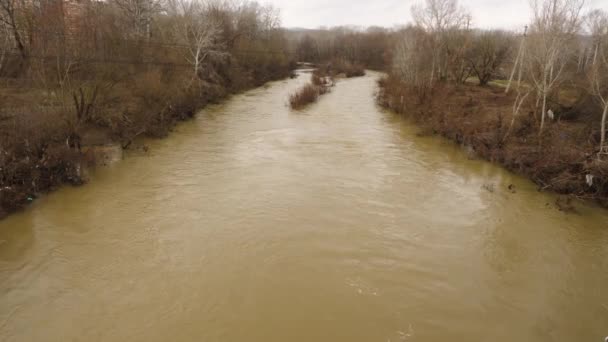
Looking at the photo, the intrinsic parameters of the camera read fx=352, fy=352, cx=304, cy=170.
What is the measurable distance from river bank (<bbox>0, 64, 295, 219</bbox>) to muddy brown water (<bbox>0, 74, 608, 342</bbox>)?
644 millimetres

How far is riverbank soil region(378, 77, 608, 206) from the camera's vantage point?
11.2 metres

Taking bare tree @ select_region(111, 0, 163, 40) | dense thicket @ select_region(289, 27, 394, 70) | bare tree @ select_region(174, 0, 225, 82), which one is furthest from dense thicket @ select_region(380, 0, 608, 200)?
dense thicket @ select_region(289, 27, 394, 70)

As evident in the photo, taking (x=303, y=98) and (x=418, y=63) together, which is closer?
(x=418, y=63)

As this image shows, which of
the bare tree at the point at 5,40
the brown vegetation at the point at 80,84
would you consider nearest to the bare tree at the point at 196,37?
the brown vegetation at the point at 80,84

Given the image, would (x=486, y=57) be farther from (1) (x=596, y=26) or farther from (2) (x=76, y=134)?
(2) (x=76, y=134)

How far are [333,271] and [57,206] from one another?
25.6ft

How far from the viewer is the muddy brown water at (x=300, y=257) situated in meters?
6.03

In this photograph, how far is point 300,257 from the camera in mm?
7816

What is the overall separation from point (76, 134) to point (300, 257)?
30.2 ft

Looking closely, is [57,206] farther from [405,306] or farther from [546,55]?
[546,55]

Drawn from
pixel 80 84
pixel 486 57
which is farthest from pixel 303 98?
pixel 80 84

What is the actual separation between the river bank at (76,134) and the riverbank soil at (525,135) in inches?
554

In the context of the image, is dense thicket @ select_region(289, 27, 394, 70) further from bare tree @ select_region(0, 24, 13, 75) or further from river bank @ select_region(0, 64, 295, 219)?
bare tree @ select_region(0, 24, 13, 75)

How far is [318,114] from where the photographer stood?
2336cm
